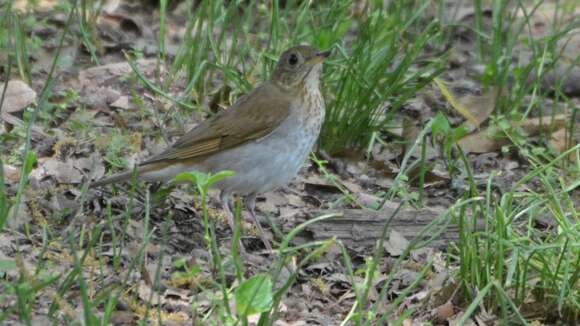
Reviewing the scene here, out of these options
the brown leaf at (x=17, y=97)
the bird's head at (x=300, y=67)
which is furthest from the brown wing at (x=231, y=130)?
the brown leaf at (x=17, y=97)

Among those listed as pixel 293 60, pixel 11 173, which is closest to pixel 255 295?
pixel 11 173

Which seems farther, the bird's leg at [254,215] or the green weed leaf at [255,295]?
the bird's leg at [254,215]

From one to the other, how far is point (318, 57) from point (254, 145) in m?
0.65

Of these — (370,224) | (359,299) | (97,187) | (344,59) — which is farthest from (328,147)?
(359,299)

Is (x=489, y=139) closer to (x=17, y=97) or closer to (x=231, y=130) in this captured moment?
(x=231, y=130)

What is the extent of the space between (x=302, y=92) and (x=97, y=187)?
122 cm

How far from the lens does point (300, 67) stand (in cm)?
631

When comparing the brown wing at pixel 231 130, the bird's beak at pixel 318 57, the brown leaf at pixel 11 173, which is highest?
the bird's beak at pixel 318 57

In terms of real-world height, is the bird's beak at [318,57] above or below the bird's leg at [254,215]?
above

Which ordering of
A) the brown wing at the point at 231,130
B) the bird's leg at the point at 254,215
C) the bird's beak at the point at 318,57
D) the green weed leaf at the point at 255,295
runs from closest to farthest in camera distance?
the green weed leaf at the point at 255,295 → the bird's leg at the point at 254,215 → the brown wing at the point at 231,130 → the bird's beak at the point at 318,57

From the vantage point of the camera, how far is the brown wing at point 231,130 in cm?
605

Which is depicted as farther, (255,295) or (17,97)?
(17,97)

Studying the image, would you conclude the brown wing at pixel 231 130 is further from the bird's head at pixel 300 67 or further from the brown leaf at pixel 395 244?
the brown leaf at pixel 395 244

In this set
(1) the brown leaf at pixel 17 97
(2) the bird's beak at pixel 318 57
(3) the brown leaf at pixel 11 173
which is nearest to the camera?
(3) the brown leaf at pixel 11 173
